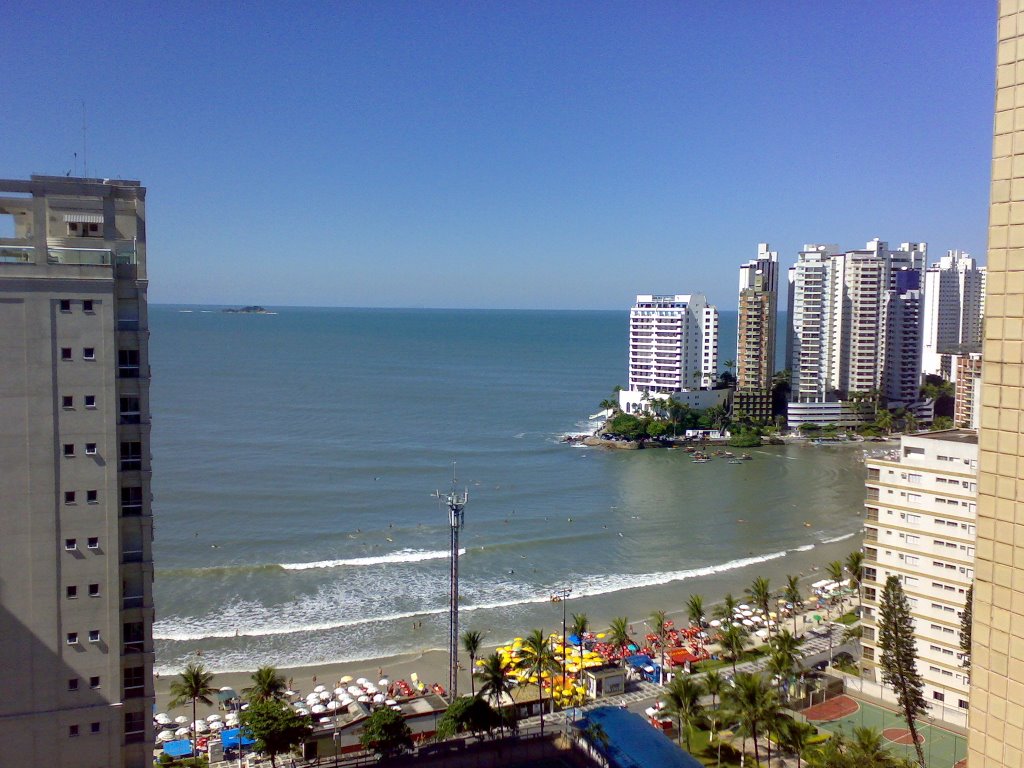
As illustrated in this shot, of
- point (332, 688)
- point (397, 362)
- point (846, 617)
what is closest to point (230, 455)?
point (332, 688)

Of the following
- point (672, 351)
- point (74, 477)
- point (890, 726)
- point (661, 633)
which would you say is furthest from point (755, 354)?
point (74, 477)

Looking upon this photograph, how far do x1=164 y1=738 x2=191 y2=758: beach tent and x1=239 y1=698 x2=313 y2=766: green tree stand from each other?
3236mm

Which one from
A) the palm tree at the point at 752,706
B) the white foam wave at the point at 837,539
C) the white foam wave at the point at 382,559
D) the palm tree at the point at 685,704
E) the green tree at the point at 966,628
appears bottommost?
the white foam wave at the point at 837,539

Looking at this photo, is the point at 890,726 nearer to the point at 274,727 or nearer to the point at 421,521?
the point at 274,727

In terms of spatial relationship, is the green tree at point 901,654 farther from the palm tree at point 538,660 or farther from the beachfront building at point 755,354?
the beachfront building at point 755,354

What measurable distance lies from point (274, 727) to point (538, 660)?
18.4 feet

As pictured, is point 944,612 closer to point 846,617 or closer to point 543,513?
point 846,617

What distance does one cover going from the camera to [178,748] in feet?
52.3

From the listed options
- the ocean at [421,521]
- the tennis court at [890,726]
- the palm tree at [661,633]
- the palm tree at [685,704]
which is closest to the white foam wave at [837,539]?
the ocean at [421,521]

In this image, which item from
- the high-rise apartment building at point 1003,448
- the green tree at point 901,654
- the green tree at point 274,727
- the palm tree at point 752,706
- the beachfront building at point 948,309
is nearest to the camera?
the high-rise apartment building at point 1003,448

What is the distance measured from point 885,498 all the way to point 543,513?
60.4 feet

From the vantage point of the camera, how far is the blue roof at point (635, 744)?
12.4 m

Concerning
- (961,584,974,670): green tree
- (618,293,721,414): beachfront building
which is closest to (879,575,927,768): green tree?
(961,584,974,670): green tree

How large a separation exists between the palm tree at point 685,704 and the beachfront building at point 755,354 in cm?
4617
